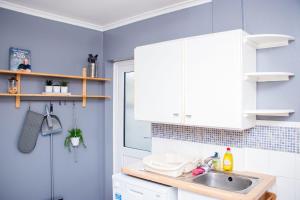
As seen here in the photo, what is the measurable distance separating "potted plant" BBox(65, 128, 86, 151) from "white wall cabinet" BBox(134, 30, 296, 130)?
38.9 inches

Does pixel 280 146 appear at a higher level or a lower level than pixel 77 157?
higher

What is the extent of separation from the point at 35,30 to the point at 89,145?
1517 mm

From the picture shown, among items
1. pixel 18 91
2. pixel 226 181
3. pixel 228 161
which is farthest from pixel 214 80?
pixel 18 91

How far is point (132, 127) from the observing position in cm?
330

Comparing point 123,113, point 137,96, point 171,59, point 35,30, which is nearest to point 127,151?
point 123,113

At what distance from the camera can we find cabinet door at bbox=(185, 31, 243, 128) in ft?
6.34

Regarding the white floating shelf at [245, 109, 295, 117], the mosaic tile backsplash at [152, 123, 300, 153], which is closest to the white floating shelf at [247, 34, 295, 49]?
the white floating shelf at [245, 109, 295, 117]

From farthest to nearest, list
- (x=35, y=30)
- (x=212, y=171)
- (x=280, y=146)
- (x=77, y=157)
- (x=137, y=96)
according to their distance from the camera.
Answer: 1. (x=77, y=157)
2. (x=35, y=30)
3. (x=137, y=96)
4. (x=212, y=171)
5. (x=280, y=146)

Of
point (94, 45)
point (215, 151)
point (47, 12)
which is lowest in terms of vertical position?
point (215, 151)

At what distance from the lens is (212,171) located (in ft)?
7.30

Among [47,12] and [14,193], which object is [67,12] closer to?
[47,12]

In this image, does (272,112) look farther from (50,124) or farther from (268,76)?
(50,124)

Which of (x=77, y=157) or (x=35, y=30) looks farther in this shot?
(x=77, y=157)

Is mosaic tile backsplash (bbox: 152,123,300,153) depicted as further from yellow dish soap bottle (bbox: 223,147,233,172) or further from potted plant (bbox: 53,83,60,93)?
potted plant (bbox: 53,83,60,93)
